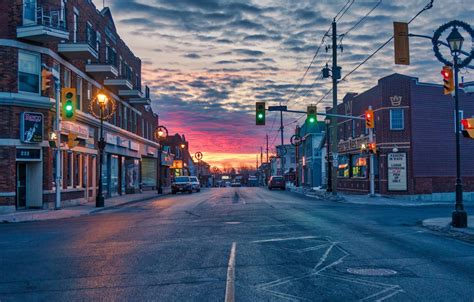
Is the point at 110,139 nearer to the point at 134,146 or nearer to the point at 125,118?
the point at 125,118

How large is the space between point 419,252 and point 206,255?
181 inches

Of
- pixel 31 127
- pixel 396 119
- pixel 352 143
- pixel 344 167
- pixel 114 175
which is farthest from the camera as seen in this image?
pixel 344 167

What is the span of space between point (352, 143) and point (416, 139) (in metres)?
9.08

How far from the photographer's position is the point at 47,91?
86.0 feet

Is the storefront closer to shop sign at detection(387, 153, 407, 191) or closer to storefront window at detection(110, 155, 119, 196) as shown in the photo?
storefront window at detection(110, 155, 119, 196)

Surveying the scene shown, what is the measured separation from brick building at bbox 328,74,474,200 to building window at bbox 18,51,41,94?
2403cm

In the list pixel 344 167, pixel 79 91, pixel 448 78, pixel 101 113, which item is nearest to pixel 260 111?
pixel 101 113

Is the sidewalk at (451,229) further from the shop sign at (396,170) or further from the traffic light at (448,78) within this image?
the shop sign at (396,170)

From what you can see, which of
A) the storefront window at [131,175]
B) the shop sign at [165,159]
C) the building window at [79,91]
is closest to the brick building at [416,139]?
the building window at [79,91]

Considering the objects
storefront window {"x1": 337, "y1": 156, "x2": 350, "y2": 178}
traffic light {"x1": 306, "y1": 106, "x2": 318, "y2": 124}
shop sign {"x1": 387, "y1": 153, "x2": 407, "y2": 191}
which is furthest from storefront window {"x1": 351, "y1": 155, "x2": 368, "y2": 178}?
traffic light {"x1": 306, "y1": 106, "x2": 318, "y2": 124}

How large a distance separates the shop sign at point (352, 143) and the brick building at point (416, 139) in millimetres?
3629

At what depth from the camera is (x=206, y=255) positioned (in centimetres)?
1113

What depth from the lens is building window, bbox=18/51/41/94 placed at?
994 inches

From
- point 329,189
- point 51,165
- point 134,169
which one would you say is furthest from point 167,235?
point 134,169
